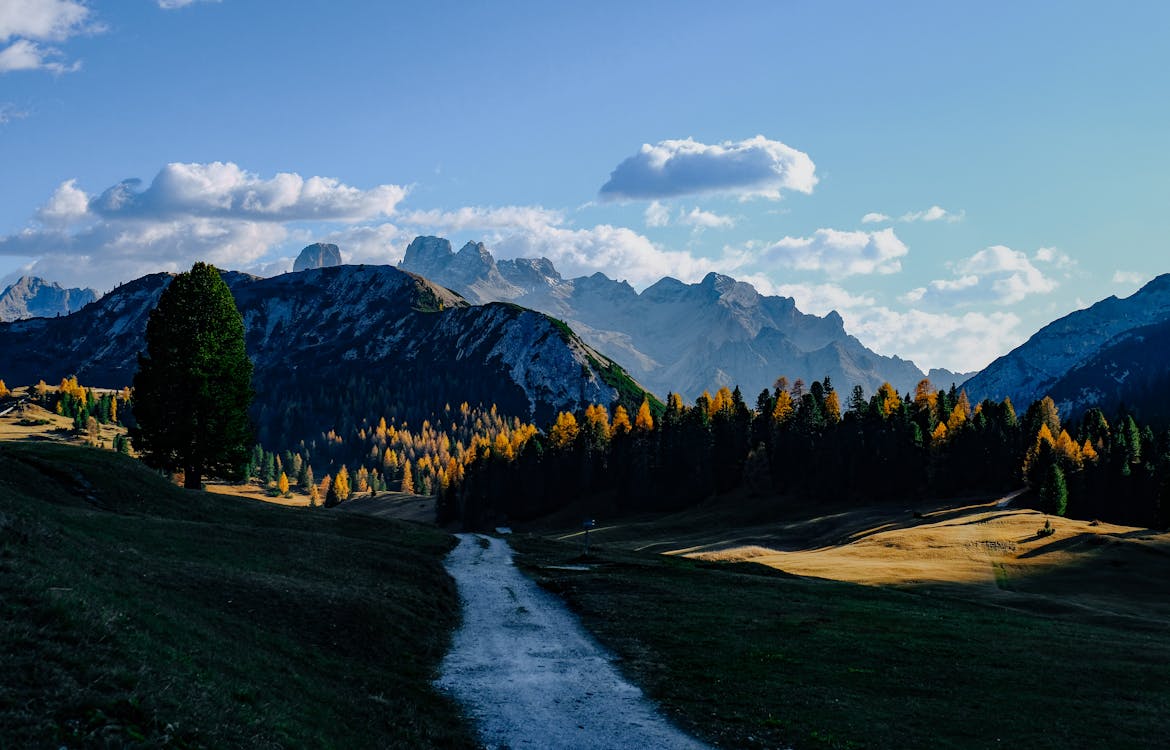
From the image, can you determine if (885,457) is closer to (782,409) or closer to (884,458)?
(884,458)

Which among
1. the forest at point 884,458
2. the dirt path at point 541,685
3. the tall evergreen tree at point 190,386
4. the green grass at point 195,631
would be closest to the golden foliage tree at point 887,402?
the forest at point 884,458

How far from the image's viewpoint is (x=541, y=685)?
28922 millimetres

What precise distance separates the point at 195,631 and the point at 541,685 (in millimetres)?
12573

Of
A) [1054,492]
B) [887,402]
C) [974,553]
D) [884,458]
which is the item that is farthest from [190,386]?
[887,402]

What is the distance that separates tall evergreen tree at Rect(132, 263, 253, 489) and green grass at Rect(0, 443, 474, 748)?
45.3 feet

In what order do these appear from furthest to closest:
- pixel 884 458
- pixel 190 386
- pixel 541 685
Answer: pixel 884 458 → pixel 190 386 → pixel 541 685

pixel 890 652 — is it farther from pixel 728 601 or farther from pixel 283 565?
pixel 283 565

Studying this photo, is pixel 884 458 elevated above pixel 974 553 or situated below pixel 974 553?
above

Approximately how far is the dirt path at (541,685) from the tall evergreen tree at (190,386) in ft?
105

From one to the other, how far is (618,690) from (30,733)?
791 inches

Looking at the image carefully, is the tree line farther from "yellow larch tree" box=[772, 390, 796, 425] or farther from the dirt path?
the dirt path

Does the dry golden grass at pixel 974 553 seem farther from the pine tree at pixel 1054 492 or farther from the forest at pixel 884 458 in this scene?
the forest at pixel 884 458

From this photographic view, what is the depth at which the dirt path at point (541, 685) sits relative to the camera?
76.6 feet

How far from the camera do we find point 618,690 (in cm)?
2847
